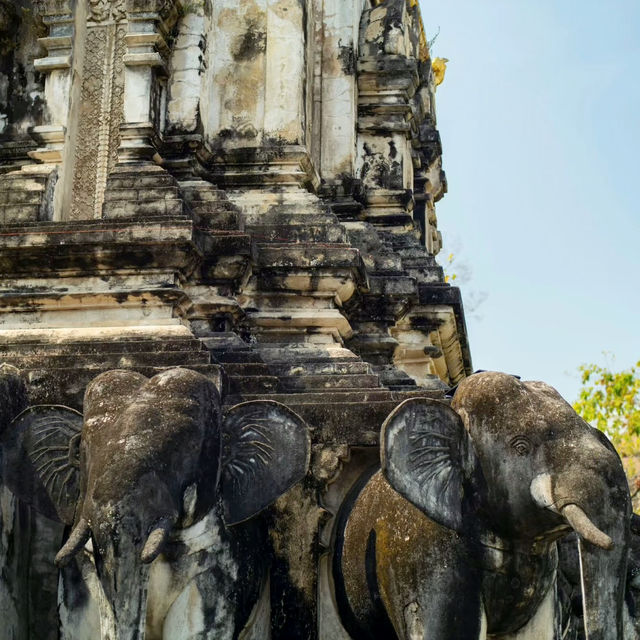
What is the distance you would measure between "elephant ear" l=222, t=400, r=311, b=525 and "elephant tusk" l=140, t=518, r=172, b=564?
0.73 metres

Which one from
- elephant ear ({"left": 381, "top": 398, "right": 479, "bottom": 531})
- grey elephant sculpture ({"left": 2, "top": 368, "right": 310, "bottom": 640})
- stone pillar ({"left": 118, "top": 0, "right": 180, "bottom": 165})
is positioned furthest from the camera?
stone pillar ({"left": 118, "top": 0, "right": 180, "bottom": 165})

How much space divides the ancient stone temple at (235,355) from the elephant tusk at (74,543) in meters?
0.01

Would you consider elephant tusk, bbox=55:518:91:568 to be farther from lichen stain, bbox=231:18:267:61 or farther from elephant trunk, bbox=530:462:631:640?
lichen stain, bbox=231:18:267:61

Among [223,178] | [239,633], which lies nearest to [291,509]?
[239,633]

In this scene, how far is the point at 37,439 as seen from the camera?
676 cm

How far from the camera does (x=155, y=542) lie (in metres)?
5.68

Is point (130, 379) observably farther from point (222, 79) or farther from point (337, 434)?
point (222, 79)

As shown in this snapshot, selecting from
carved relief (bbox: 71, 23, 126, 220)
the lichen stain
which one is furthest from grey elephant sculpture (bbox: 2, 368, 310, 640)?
the lichen stain

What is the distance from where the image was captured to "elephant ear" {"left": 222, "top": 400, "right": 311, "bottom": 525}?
21.6 feet

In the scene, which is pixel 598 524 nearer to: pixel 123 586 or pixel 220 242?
pixel 123 586

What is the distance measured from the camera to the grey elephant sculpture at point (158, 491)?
575 cm

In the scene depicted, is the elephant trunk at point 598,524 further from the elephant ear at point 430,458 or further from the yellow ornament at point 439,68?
the yellow ornament at point 439,68

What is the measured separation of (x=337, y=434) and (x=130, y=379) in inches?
57.5

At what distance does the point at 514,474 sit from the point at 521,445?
0.16m
